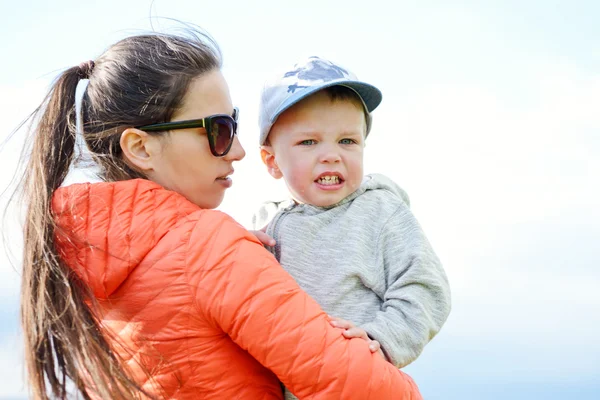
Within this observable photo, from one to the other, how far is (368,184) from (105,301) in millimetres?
1410

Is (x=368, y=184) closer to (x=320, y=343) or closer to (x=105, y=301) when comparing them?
(x=320, y=343)

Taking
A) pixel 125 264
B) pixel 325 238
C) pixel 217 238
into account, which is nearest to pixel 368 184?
pixel 325 238

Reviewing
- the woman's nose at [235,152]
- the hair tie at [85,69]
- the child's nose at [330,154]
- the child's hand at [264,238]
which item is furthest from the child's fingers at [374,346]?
the hair tie at [85,69]

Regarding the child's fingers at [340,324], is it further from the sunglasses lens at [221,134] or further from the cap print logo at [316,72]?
the cap print logo at [316,72]

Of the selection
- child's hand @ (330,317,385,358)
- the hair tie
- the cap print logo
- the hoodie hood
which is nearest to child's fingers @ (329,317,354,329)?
child's hand @ (330,317,385,358)

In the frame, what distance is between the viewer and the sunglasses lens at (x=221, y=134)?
10.2 feet

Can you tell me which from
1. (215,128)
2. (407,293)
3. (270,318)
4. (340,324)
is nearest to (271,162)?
(215,128)

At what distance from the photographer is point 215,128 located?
3.12 metres

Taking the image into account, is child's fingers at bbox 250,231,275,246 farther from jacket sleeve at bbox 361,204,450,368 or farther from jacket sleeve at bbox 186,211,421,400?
jacket sleeve at bbox 186,211,421,400

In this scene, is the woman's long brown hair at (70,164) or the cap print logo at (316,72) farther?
the cap print logo at (316,72)

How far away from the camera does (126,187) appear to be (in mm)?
2834

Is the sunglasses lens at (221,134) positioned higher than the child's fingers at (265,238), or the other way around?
the sunglasses lens at (221,134)

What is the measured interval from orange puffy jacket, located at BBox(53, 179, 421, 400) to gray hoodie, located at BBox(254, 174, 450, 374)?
0.38 m

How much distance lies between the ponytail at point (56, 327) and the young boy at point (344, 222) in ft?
3.33
